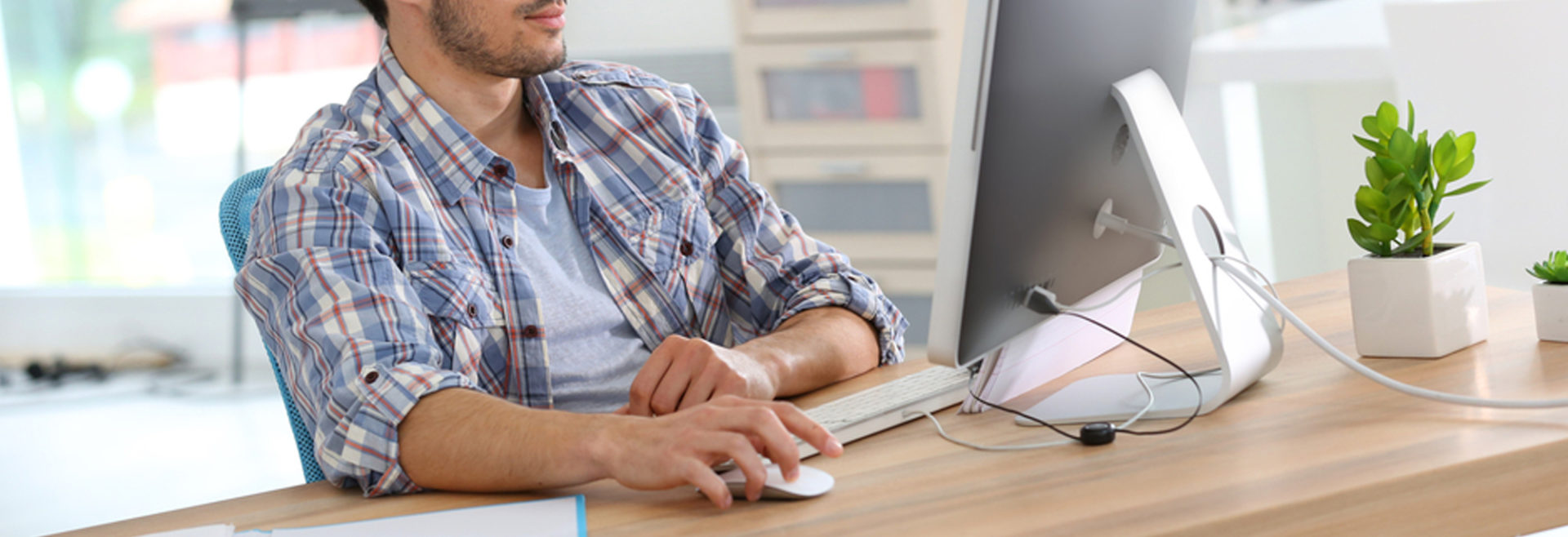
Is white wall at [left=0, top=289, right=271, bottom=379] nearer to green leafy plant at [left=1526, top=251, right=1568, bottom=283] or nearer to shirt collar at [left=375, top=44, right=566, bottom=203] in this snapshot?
shirt collar at [left=375, top=44, right=566, bottom=203]

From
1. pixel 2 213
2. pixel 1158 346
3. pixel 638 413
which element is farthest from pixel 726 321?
pixel 2 213

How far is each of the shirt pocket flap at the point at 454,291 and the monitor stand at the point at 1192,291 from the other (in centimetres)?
51

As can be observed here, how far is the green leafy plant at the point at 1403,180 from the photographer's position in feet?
3.42

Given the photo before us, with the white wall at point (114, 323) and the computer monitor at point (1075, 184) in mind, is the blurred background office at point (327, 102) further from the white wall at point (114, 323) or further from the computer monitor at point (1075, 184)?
the computer monitor at point (1075, 184)

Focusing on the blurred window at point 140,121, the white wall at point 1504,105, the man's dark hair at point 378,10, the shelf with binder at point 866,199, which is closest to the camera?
the man's dark hair at point 378,10

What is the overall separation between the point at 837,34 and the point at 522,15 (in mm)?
1899

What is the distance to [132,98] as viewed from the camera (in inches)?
163

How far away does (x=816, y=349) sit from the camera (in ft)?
4.06

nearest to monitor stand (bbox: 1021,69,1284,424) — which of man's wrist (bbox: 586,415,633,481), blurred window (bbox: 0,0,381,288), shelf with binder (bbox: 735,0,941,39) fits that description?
man's wrist (bbox: 586,415,633,481)

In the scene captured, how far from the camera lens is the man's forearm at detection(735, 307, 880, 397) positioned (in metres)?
1.20

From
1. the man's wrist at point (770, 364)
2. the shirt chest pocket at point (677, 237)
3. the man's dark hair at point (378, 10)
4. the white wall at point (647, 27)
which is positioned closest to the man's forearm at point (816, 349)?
the man's wrist at point (770, 364)

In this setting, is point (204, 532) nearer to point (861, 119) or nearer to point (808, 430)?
point (808, 430)

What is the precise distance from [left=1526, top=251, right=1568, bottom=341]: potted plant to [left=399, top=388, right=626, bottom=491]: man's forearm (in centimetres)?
73

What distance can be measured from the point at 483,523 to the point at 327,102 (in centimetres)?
248
